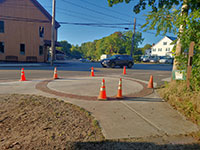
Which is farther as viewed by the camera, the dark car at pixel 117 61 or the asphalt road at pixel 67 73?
the dark car at pixel 117 61

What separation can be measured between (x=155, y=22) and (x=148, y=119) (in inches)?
217

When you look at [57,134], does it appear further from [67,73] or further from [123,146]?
[67,73]

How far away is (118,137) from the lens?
2.65 meters

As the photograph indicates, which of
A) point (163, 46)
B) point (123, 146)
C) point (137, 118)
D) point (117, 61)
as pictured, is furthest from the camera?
point (163, 46)

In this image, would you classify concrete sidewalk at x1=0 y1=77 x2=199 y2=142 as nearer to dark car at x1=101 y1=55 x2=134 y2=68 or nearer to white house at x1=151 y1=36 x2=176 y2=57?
dark car at x1=101 y1=55 x2=134 y2=68

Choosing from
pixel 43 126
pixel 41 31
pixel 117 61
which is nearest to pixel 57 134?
pixel 43 126

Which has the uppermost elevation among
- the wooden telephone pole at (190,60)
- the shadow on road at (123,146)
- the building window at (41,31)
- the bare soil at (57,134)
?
the building window at (41,31)

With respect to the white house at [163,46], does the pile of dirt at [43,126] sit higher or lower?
lower

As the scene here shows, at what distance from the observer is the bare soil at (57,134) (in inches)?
92.7

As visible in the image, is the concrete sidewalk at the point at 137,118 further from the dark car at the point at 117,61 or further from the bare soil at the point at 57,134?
the dark car at the point at 117,61

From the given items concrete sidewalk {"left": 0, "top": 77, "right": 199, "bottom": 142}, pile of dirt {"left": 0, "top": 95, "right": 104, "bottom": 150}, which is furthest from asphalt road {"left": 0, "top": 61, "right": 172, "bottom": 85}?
pile of dirt {"left": 0, "top": 95, "right": 104, "bottom": 150}

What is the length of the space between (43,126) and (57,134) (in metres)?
0.45

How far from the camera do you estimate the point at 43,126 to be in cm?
288

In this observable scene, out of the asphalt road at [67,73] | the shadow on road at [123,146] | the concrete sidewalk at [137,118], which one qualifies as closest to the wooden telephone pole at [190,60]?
the concrete sidewalk at [137,118]
